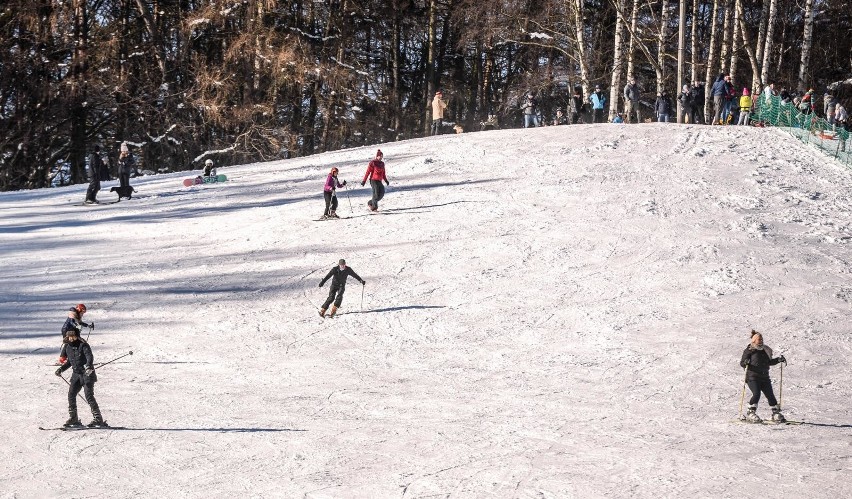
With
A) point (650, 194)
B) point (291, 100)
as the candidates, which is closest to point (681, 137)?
point (650, 194)

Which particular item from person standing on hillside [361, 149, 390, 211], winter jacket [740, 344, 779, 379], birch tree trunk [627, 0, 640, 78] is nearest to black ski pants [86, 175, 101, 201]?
person standing on hillside [361, 149, 390, 211]

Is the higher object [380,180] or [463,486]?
[380,180]

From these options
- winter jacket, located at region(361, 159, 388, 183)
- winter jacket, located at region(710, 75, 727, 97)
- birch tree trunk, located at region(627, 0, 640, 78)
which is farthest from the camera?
birch tree trunk, located at region(627, 0, 640, 78)

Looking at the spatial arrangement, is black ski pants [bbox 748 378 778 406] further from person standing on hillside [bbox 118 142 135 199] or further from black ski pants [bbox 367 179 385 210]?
person standing on hillside [bbox 118 142 135 199]

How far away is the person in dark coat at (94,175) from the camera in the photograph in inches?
998

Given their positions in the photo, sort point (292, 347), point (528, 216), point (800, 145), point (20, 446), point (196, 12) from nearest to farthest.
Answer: point (20, 446), point (292, 347), point (528, 216), point (800, 145), point (196, 12)

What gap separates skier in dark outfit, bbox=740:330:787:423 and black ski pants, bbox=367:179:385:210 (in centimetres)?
1177

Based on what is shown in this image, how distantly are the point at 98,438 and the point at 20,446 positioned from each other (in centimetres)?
92

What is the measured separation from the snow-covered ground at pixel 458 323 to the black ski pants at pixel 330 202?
36 centimetres

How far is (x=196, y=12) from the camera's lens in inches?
1416

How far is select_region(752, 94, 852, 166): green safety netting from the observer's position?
27094mm

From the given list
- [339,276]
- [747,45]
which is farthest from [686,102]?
[339,276]

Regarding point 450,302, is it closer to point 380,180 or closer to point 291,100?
point 380,180

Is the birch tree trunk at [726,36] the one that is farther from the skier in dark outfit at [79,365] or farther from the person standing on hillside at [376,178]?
the skier in dark outfit at [79,365]
